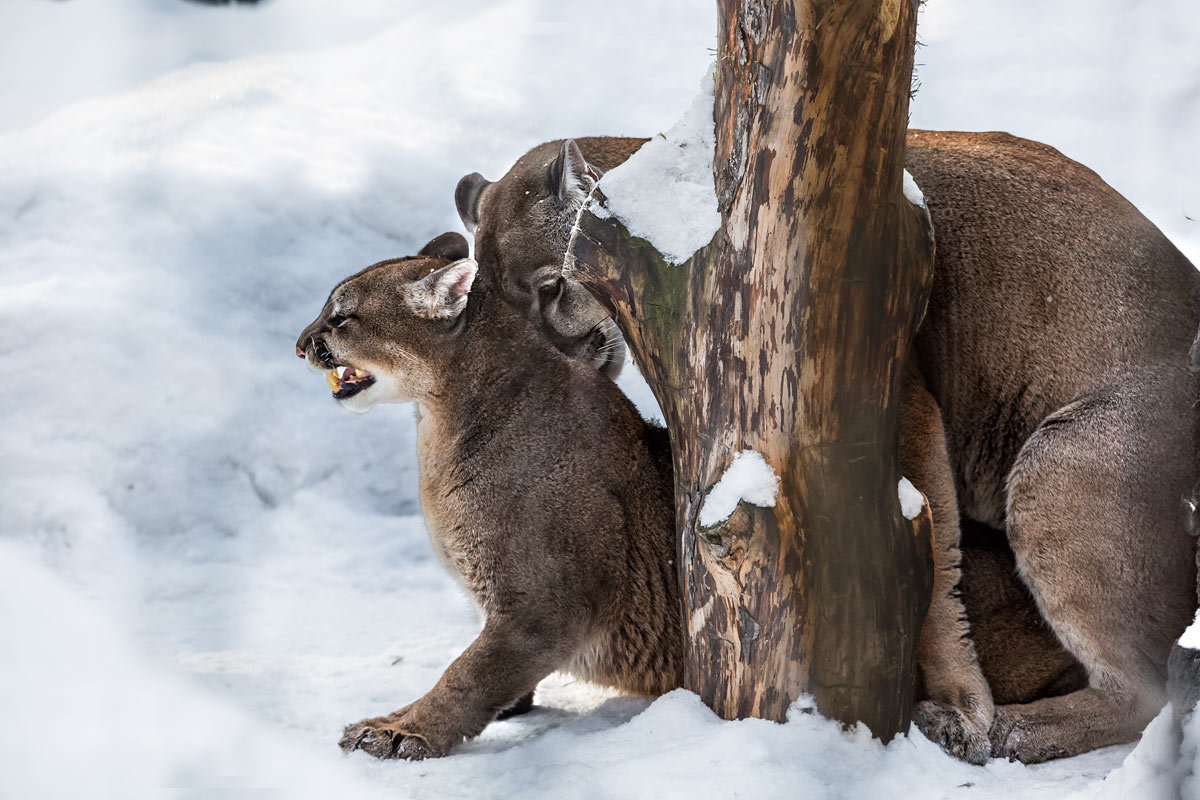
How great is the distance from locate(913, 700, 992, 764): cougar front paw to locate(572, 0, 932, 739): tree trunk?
0.20 metres

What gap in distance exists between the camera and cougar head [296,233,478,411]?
4988mm

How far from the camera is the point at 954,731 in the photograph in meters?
4.31

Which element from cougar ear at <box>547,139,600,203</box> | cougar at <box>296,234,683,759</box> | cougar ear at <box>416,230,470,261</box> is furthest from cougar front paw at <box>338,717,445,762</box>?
cougar ear at <box>547,139,600,203</box>

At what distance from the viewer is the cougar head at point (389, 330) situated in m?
4.99

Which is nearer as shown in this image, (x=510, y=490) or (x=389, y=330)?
(x=510, y=490)

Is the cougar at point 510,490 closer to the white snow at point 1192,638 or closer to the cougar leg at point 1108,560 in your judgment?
the cougar leg at point 1108,560

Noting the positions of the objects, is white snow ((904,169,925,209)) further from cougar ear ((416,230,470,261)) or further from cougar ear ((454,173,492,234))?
cougar ear ((454,173,492,234))

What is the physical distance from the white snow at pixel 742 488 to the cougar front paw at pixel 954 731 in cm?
116

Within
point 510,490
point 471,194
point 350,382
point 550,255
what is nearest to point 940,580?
point 510,490

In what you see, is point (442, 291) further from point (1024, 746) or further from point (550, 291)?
point (1024, 746)

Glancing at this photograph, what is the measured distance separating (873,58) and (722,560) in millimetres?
1672

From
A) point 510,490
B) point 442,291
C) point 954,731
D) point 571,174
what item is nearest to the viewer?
point 954,731

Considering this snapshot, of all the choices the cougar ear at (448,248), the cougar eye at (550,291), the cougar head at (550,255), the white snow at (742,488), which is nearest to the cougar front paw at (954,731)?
the white snow at (742,488)

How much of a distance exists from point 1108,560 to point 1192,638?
0.57 meters
